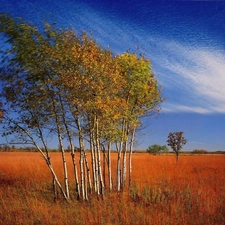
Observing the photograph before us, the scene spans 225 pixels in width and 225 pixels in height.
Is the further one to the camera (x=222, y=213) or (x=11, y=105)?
(x=11, y=105)

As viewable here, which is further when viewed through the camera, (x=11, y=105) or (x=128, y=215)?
(x=11, y=105)

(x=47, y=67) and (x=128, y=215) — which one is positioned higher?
(x=47, y=67)

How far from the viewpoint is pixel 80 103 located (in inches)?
522

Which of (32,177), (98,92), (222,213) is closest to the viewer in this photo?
(222,213)

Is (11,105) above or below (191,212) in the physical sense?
above

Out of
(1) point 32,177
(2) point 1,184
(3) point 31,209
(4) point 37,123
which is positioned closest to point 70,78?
(4) point 37,123

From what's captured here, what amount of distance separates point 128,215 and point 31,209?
4.30 metres

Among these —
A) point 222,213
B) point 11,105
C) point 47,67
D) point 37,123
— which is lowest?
point 222,213

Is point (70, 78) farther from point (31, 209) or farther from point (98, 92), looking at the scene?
point (31, 209)

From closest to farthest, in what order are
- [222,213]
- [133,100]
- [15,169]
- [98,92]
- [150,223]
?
[150,223] < [222,213] < [98,92] < [133,100] < [15,169]

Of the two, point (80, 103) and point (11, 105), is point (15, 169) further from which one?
point (80, 103)

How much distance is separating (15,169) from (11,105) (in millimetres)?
13521

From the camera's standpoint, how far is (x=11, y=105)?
14289mm

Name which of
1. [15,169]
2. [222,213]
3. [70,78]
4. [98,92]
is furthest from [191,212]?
[15,169]
